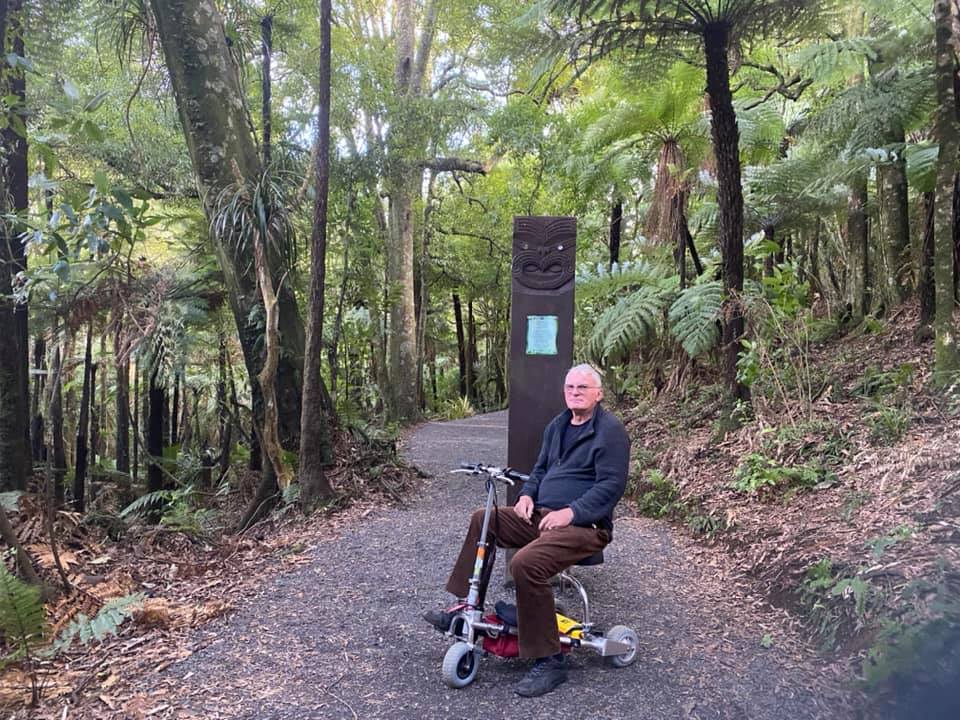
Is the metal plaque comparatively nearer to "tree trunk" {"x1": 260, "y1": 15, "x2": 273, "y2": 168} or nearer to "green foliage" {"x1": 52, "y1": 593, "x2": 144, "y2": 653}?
"green foliage" {"x1": 52, "y1": 593, "x2": 144, "y2": 653}

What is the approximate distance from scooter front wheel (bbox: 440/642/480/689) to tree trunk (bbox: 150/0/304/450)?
433 centimetres

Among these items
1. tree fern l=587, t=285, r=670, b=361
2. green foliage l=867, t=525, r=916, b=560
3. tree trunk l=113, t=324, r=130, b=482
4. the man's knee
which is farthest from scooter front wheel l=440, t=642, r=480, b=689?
tree fern l=587, t=285, r=670, b=361

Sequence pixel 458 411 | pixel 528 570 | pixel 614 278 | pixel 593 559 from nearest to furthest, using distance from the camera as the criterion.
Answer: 1. pixel 528 570
2. pixel 593 559
3. pixel 614 278
4. pixel 458 411

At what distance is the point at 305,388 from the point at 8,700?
11.0ft

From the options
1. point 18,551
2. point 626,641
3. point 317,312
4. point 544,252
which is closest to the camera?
point 626,641

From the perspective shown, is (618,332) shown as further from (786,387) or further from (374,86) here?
(374,86)

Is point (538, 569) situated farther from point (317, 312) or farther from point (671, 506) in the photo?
point (317, 312)

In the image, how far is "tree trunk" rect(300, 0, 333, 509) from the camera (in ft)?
19.2

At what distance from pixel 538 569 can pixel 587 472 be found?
64 cm

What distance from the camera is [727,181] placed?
6438 millimetres

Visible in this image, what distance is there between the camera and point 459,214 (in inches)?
741

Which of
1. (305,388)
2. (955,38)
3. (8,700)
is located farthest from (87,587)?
(955,38)

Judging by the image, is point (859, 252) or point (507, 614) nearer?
point (507, 614)

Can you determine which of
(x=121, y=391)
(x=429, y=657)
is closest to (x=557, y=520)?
(x=429, y=657)
